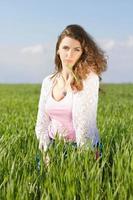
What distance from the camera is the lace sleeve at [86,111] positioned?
434 centimetres

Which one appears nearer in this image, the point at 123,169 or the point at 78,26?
the point at 123,169

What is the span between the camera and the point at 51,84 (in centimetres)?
470

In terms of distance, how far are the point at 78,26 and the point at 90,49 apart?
21 cm

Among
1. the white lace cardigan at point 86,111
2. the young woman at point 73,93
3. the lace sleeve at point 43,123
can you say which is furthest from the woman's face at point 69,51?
the lace sleeve at point 43,123

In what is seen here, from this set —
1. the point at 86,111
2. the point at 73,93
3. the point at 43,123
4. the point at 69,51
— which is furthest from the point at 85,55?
the point at 43,123

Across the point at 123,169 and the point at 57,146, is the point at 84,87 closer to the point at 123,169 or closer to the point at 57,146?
the point at 57,146

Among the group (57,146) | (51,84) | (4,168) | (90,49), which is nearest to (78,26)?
(90,49)

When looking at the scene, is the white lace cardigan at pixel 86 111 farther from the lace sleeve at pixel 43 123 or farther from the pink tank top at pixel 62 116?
the lace sleeve at pixel 43 123

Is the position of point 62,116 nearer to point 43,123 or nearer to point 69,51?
point 43,123

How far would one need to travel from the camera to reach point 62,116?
4.54 m

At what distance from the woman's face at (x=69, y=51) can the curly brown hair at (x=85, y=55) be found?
0.04 meters

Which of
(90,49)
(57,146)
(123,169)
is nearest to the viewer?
(123,169)

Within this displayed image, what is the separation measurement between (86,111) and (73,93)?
189mm

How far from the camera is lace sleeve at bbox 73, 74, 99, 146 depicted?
4344mm
